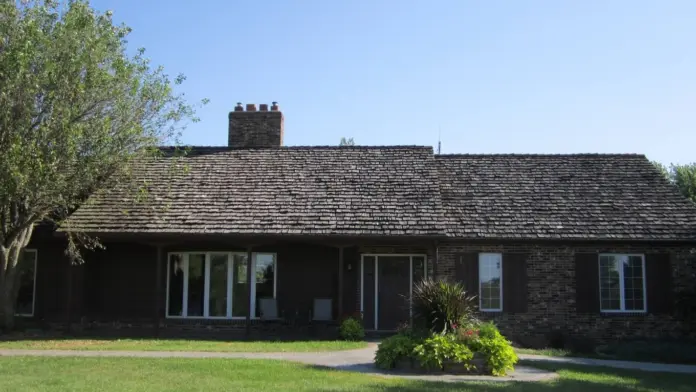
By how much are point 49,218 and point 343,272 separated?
8049mm

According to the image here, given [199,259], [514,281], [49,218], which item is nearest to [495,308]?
[514,281]

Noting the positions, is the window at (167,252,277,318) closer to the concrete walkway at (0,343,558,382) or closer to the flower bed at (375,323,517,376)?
the concrete walkway at (0,343,558,382)

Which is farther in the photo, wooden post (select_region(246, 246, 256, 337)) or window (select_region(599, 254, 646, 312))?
window (select_region(599, 254, 646, 312))

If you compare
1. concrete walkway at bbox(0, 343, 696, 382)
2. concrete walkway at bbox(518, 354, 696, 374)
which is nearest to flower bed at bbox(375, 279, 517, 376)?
concrete walkway at bbox(0, 343, 696, 382)

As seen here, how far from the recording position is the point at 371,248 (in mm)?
19000

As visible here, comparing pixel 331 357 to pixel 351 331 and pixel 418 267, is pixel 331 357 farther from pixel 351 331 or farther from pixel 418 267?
pixel 418 267

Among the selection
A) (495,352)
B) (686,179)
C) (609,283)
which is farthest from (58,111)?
(686,179)

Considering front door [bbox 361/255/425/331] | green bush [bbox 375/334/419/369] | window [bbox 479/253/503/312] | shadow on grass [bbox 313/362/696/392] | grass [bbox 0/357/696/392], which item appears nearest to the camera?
grass [bbox 0/357/696/392]

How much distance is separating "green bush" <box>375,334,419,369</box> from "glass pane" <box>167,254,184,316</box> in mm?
8463

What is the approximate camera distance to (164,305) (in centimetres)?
1927

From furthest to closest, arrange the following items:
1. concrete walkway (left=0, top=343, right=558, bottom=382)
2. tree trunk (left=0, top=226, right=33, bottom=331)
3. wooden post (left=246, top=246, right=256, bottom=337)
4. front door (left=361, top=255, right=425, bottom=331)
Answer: front door (left=361, top=255, right=425, bottom=331) → tree trunk (left=0, top=226, right=33, bottom=331) → wooden post (left=246, top=246, right=256, bottom=337) → concrete walkway (left=0, top=343, right=558, bottom=382)

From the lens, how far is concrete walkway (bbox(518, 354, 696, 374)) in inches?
536

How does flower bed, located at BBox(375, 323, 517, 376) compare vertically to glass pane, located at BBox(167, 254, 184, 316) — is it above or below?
below

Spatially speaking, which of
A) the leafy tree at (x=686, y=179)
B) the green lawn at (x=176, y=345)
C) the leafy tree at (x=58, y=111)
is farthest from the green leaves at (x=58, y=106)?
the leafy tree at (x=686, y=179)
